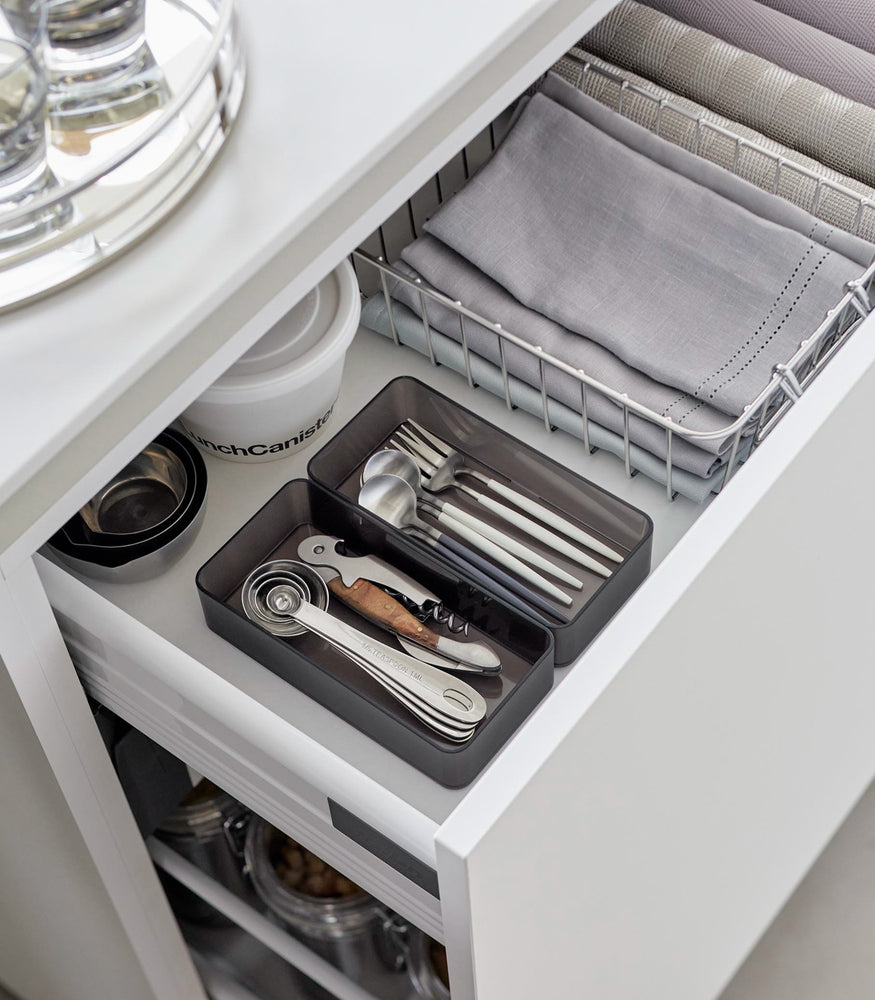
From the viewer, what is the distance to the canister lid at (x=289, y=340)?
0.74 m

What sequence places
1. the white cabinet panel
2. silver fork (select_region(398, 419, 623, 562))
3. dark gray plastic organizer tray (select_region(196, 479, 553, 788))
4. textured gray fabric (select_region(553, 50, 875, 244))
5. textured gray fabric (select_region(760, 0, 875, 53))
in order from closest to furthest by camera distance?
the white cabinet panel → dark gray plastic organizer tray (select_region(196, 479, 553, 788)) → silver fork (select_region(398, 419, 623, 562)) → textured gray fabric (select_region(553, 50, 875, 244)) → textured gray fabric (select_region(760, 0, 875, 53))

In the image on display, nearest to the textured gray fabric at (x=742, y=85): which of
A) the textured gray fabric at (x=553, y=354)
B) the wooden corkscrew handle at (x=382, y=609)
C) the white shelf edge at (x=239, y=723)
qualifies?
the textured gray fabric at (x=553, y=354)

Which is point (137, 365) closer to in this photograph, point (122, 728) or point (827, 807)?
point (122, 728)

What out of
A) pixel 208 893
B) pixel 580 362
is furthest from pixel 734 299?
pixel 208 893

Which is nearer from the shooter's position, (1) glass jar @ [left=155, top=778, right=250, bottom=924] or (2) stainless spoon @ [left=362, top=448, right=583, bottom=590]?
(2) stainless spoon @ [left=362, top=448, right=583, bottom=590]

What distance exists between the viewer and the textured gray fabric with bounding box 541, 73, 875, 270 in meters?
0.83

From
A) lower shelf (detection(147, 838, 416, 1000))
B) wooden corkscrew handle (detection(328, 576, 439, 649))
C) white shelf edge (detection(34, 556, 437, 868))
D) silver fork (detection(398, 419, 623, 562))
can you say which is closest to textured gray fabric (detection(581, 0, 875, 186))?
silver fork (detection(398, 419, 623, 562))

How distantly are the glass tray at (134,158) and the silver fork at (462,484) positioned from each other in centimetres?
25

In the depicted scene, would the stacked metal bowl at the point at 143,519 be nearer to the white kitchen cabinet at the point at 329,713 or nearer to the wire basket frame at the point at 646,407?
the white kitchen cabinet at the point at 329,713

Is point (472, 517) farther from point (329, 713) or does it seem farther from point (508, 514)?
point (329, 713)

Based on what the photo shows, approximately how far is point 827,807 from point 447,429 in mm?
441

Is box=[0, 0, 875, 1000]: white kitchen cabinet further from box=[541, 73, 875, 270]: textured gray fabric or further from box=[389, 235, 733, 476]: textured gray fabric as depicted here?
box=[541, 73, 875, 270]: textured gray fabric

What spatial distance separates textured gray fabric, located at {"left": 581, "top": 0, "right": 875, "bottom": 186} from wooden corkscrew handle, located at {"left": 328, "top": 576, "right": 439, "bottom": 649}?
43cm

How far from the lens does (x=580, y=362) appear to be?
2.64 feet
